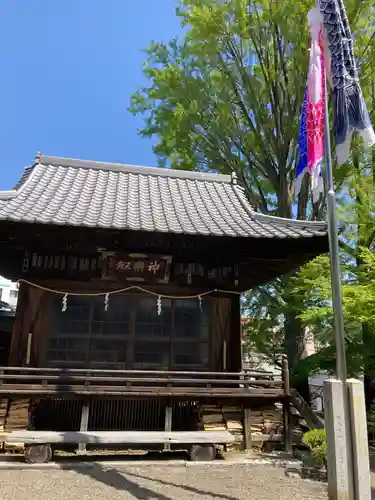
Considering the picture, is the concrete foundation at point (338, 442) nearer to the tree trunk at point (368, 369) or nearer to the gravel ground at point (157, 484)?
the gravel ground at point (157, 484)

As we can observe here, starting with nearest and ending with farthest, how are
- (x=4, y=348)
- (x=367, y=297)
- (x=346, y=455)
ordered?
(x=346, y=455) → (x=367, y=297) → (x=4, y=348)

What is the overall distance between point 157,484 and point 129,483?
1.45ft

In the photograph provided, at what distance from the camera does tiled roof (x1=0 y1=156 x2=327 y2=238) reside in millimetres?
8336

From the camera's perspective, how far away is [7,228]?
8.18 metres

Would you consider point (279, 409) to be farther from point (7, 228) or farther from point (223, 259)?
point (7, 228)

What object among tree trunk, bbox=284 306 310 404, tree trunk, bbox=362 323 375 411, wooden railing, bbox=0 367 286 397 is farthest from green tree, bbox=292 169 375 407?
wooden railing, bbox=0 367 286 397

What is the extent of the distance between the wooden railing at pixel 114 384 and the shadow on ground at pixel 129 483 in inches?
56.5

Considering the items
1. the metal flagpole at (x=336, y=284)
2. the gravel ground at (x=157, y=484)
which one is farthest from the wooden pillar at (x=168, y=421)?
the metal flagpole at (x=336, y=284)

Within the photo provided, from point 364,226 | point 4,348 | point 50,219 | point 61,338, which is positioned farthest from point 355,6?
point 4,348

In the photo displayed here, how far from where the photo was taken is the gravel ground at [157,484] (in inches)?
225

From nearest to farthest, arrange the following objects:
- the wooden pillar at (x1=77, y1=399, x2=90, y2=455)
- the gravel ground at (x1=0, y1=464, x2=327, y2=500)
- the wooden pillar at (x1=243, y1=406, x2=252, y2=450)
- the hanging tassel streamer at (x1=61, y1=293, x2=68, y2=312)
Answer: the gravel ground at (x1=0, y1=464, x2=327, y2=500)
the wooden pillar at (x1=77, y1=399, x2=90, y2=455)
the wooden pillar at (x1=243, y1=406, x2=252, y2=450)
the hanging tassel streamer at (x1=61, y1=293, x2=68, y2=312)

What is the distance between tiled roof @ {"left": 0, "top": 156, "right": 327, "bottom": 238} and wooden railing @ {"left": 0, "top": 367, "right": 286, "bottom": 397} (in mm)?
2965

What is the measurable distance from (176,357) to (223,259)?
2600 millimetres

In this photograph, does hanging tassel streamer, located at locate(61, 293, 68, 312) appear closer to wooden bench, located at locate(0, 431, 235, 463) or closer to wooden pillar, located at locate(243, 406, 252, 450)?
wooden bench, located at locate(0, 431, 235, 463)
